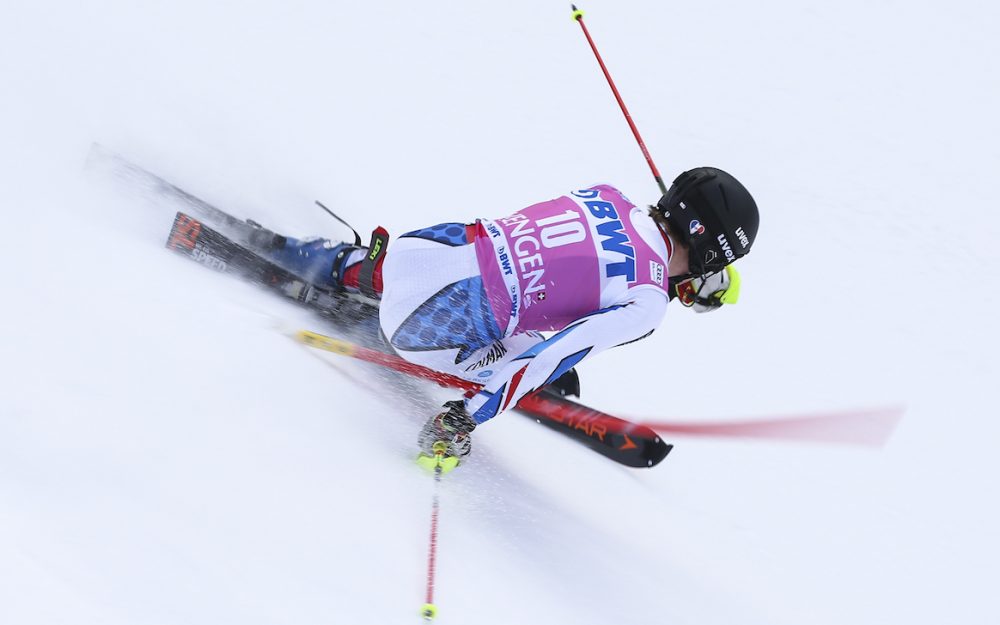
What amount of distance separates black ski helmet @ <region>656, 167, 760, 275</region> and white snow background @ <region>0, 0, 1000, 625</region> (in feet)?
3.56

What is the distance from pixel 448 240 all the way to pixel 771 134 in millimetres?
4474

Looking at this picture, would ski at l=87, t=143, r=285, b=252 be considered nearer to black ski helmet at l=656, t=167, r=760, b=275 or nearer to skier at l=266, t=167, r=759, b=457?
skier at l=266, t=167, r=759, b=457

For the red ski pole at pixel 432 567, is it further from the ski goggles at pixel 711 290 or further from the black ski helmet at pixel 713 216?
the ski goggles at pixel 711 290

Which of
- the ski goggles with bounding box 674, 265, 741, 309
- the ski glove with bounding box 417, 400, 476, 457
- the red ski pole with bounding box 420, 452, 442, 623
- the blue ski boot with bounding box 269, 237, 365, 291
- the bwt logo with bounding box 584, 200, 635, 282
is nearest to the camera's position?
the red ski pole with bounding box 420, 452, 442, 623

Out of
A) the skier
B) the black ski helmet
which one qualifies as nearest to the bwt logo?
the skier

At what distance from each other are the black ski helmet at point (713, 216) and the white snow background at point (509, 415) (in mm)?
1086

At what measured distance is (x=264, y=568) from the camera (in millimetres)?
1706

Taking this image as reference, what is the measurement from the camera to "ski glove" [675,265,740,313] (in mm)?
3150

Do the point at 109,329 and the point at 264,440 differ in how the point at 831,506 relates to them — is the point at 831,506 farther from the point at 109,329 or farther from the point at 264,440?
the point at 109,329

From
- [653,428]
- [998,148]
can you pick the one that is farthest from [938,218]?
[653,428]

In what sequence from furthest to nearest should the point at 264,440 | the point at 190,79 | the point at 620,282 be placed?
the point at 190,79, the point at 620,282, the point at 264,440

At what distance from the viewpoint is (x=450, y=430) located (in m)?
2.47

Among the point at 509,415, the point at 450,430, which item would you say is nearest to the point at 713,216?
the point at 450,430

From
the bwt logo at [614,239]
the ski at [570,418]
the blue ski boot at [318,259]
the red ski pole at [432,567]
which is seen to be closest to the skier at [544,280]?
the bwt logo at [614,239]
